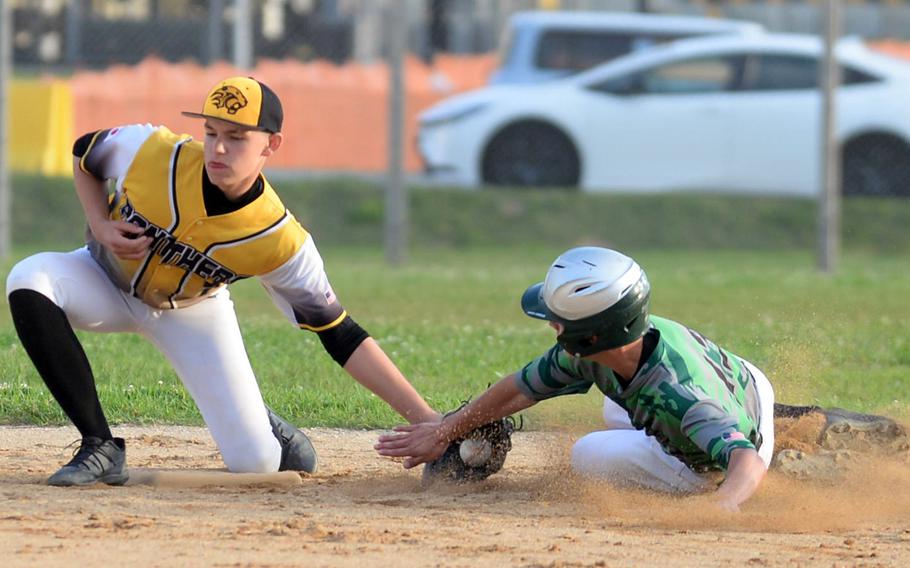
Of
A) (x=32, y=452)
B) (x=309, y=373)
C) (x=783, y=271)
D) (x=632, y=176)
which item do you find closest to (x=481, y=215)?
(x=632, y=176)

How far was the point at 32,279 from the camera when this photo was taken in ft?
19.9

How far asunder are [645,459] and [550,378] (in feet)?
1.65

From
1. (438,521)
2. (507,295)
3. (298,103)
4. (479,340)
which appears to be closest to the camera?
(438,521)

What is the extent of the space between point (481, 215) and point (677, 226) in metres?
2.25

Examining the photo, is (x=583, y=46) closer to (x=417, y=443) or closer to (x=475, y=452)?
(x=475, y=452)

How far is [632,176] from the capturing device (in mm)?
18719

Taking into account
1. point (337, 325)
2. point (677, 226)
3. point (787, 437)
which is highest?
point (337, 325)

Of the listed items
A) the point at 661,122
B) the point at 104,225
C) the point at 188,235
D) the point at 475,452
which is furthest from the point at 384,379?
the point at 661,122

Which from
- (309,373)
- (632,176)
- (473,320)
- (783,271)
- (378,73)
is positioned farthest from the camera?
(378,73)

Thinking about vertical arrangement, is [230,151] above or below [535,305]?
above

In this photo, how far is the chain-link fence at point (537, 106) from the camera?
18516mm

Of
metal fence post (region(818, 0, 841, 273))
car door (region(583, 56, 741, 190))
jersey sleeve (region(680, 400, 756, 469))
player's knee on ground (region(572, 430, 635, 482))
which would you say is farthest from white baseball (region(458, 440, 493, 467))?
car door (region(583, 56, 741, 190))

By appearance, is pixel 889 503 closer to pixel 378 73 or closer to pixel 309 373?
pixel 309 373

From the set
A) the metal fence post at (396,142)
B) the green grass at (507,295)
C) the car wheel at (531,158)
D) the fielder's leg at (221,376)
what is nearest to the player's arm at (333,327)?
the fielder's leg at (221,376)
